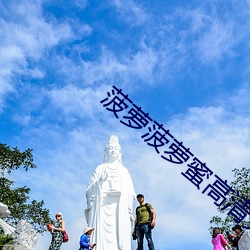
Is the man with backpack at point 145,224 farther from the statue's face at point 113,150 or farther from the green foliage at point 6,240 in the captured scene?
the statue's face at point 113,150

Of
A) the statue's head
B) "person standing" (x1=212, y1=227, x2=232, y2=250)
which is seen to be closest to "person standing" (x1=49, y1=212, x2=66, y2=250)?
"person standing" (x1=212, y1=227, x2=232, y2=250)

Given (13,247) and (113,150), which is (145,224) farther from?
(113,150)

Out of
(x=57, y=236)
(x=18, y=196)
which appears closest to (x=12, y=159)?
(x=18, y=196)

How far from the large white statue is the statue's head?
0.91 feet

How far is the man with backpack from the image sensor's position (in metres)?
9.55

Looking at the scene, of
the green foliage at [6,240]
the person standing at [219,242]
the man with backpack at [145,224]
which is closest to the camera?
the person standing at [219,242]

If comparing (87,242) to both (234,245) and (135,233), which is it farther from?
(234,245)

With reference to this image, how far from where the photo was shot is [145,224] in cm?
955

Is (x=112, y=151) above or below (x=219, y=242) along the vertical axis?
above

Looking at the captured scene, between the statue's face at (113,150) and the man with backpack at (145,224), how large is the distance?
414 centimetres

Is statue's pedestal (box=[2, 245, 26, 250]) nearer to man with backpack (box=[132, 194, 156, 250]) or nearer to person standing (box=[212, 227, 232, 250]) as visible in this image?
man with backpack (box=[132, 194, 156, 250])

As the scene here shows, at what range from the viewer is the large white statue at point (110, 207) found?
1272cm

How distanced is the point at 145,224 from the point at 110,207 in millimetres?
3658

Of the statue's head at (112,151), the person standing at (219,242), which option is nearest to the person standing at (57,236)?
the person standing at (219,242)
